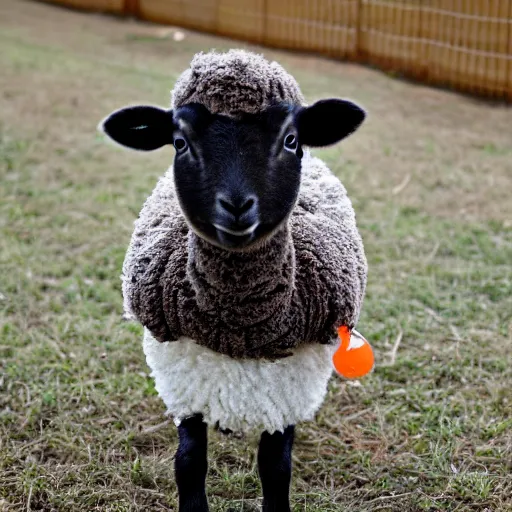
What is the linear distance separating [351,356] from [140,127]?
0.98 m

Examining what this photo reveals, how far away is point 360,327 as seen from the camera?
394cm

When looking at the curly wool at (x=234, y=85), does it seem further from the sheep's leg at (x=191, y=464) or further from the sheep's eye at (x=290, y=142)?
the sheep's leg at (x=191, y=464)

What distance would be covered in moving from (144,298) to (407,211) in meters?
3.23

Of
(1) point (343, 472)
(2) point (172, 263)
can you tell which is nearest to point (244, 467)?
(1) point (343, 472)

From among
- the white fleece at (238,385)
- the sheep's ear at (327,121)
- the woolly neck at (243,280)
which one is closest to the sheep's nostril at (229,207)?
the woolly neck at (243,280)

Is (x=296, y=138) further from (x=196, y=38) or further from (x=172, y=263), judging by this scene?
(x=196, y=38)

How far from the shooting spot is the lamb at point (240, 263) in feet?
6.50

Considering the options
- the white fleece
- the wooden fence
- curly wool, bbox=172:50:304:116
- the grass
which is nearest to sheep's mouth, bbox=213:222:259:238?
curly wool, bbox=172:50:304:116

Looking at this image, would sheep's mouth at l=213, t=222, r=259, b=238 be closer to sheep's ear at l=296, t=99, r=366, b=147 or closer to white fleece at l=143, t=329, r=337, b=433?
sheep's ear at l=296, t=99, r=366, b=147

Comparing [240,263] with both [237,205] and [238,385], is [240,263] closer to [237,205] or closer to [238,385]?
[237,205]

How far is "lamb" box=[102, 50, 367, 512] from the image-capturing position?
6.50ft

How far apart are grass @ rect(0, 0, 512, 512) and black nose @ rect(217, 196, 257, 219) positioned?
1.40 m

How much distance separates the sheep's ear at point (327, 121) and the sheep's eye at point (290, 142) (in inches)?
2.2

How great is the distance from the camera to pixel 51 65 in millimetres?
8656
